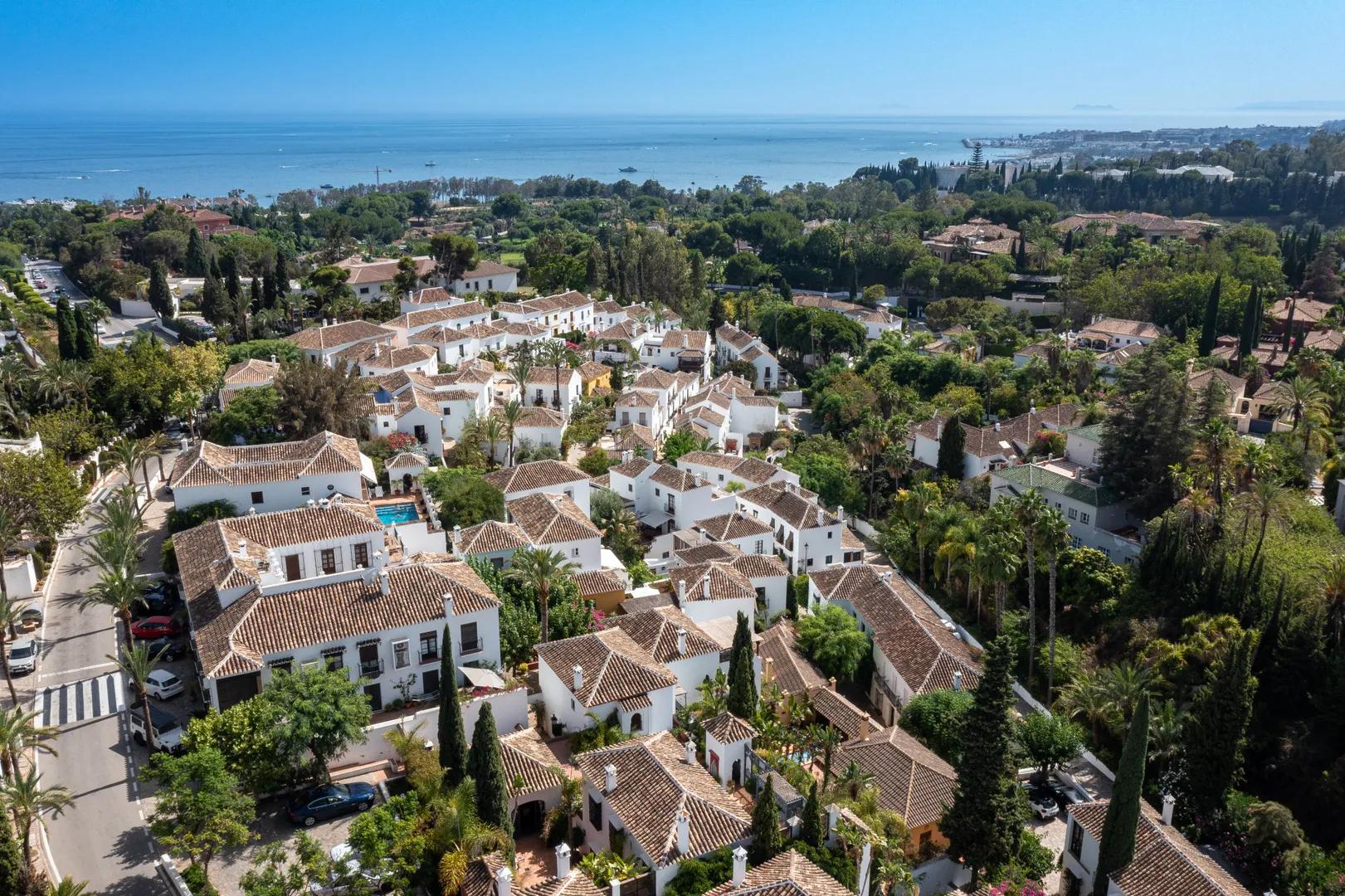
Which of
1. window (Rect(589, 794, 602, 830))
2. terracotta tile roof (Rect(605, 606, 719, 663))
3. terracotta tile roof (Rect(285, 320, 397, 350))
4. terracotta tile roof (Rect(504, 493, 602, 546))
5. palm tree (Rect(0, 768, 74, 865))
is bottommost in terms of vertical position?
window (Rect(589, 794, 602, 830))

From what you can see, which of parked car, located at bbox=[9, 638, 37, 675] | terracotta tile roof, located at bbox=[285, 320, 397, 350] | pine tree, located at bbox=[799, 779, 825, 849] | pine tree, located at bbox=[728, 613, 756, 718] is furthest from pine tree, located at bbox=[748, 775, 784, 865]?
terracotta tile roof, located at bbox=[285, 320, 397, 350]

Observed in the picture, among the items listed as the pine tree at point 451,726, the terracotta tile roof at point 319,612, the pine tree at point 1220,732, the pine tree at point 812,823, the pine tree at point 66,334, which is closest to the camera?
the pine tree at point 812,823

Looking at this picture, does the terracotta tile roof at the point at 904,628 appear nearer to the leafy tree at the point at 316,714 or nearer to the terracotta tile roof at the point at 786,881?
the terracotta tile roof at the point at 786,881

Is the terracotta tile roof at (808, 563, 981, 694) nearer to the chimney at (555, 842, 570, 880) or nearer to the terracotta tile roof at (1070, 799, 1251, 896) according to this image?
the terracotta tile roof at (1070, 799, 1251, 896)

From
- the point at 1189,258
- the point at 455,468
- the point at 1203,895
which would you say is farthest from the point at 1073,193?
the point at 1203,895

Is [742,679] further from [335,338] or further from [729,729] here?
[335,338]

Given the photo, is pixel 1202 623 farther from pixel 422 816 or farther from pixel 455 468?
pixel 455 468

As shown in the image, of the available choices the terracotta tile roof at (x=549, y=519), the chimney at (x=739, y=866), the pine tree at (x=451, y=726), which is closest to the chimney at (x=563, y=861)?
the chimney at (x=739, y=866)
